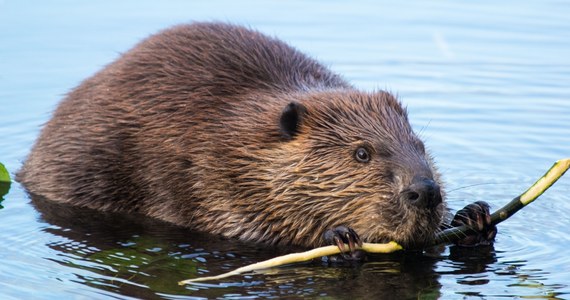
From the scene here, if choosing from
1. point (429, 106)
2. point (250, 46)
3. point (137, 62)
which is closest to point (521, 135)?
point (429, 106)

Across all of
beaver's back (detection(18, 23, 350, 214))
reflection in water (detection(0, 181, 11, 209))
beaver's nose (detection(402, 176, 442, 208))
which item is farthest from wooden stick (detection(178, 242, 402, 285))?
reflection in water (detection(0, 181, 11, 209))

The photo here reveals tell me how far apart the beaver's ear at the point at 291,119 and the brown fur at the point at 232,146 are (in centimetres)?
2

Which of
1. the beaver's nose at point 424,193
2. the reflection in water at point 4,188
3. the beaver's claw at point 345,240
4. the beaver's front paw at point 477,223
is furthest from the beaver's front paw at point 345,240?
the reflection in water at point 4,188

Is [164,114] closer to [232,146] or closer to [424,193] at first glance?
[232,146]

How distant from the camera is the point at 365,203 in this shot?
8375 mm

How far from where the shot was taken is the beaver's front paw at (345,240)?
27.1 feet

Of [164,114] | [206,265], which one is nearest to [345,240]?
[206,265]

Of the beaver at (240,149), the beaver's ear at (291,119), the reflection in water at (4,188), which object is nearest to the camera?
the beaver at (240,149)

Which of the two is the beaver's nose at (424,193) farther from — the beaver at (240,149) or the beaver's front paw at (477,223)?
the beaver's front paw at (477,223)

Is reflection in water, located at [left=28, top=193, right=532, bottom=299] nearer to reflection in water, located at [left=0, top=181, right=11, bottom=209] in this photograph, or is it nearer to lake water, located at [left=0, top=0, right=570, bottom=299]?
lake water, located at [left=0, top=0, right=570, bottom=299]

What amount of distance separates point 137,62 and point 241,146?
4.50ft

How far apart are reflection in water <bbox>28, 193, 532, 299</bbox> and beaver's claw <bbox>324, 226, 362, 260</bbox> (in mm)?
81

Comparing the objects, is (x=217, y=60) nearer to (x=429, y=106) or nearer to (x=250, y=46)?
(x=250, y=46)

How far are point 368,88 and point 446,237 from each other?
15.8 feet
